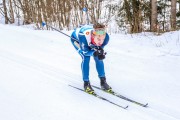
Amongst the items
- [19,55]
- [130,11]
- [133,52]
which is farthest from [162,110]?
[130,11]

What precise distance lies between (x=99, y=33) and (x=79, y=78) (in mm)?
1390

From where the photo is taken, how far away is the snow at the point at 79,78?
453cm

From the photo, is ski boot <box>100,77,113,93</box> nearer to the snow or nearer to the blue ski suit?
the snow

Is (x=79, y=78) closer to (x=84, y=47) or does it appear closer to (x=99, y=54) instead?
(x=84, y=47)

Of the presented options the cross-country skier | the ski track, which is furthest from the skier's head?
the ski track

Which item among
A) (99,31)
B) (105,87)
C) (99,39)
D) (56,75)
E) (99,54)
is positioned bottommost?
(105,87)

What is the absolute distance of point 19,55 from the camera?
7613 mm

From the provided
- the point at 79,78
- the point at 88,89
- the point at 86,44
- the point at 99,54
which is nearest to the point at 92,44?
the point at 86,44

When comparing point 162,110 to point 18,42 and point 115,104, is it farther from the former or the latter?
point 18,42

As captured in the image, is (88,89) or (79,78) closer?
(88,89)

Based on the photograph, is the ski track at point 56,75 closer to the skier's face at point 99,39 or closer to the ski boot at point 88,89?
the ski boot at point 88,89

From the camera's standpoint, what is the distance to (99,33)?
16.4ft

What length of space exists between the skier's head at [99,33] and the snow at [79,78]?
897 millimetres

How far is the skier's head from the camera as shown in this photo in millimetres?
4980
